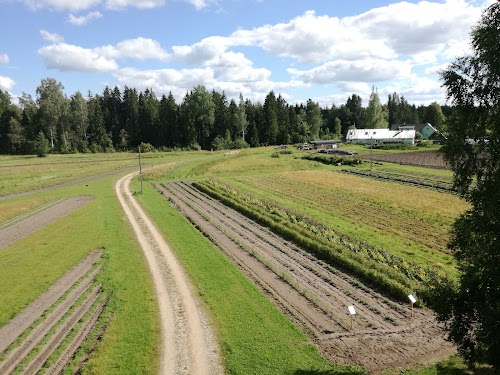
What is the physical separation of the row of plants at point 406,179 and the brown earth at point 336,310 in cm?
2911

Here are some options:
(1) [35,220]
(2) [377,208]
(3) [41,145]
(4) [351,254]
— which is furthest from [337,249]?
(3) [41,145]

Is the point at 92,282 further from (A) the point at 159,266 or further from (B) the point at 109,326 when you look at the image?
(B) the point at 109,326

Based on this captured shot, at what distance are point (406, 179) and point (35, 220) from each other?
172 feet

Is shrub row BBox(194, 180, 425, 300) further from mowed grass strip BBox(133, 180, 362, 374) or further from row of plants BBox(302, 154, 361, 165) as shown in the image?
row of plants BBox(302, 154, 361, 165)

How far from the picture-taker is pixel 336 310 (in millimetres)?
20406

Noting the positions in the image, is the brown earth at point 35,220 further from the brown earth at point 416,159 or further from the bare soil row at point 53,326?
the brown earth at point 416,159

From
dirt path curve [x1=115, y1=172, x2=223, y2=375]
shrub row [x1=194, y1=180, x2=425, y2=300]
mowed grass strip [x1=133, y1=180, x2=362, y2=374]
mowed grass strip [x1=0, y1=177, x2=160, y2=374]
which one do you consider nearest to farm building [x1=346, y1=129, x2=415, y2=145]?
shrub row [x1=194, y1=180, x2=425, y2=300]

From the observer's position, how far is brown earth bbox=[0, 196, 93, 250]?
35.2 meters

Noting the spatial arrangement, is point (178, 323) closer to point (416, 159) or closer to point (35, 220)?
point (35, 220)

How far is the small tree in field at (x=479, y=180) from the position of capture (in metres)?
11.9

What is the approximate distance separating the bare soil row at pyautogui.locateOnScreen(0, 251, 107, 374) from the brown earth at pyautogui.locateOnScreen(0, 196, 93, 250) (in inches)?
500

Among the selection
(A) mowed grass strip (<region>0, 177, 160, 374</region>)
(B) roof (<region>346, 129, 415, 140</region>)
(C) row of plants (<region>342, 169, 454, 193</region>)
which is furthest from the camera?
(B) roof (<region>346, 129, 415, 140</region>)

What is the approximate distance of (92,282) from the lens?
2456cm

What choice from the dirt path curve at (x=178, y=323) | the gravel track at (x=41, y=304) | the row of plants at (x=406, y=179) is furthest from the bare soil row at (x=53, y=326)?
the row of plants at (x=406, y=179)
